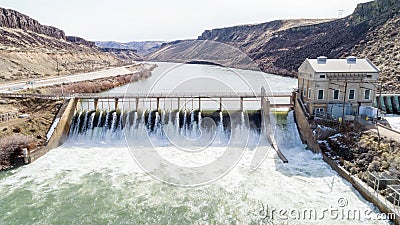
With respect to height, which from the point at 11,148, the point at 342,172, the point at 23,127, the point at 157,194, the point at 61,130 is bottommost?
the point at 157,194

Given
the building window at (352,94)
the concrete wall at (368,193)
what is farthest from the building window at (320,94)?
the concrete wall at (368,193)

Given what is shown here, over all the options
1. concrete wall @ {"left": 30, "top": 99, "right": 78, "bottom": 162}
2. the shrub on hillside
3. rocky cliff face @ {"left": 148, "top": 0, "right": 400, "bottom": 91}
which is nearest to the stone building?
rocky cliff face @ {"left": 148, "top": 0, "right": 400, "bottom": 91}

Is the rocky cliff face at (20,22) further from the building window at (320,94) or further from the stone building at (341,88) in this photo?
the building window at (320,94)

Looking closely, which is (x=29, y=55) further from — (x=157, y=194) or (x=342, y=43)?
(x=342, y=43)

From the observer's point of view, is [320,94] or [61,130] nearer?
[320,94]

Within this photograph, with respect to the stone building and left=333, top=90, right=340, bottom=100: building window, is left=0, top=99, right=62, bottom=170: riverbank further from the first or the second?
left=333, top=90, right=340, bottom=100: building window

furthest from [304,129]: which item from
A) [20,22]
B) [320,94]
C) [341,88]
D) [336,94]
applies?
[20,22]
